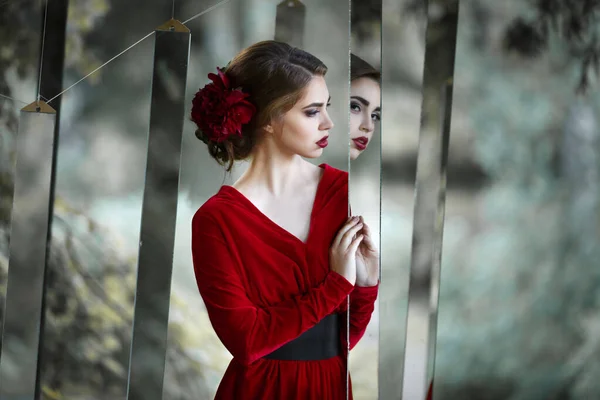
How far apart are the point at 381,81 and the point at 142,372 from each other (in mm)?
1114

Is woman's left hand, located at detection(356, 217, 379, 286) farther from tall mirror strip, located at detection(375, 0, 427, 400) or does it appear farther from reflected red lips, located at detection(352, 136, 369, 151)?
reflected red lips, located at detection(352, 136, 369, 151)

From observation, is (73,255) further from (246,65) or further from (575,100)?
(575,100)

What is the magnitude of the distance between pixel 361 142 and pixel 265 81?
0.33 m

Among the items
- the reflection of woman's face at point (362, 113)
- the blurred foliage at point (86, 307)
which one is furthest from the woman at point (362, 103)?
the blurred foliage at point (86, 307)

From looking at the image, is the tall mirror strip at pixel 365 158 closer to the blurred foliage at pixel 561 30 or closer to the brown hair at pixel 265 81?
the brown hair at pixel 265 81

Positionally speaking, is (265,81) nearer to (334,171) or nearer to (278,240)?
(334,171)

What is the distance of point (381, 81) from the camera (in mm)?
2307

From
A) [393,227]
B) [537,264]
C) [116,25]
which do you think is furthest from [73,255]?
[537,264]

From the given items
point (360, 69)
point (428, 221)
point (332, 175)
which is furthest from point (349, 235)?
point (360, 69)

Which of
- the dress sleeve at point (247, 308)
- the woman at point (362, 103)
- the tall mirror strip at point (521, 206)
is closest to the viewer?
the dress sleeve at point (247, 308)

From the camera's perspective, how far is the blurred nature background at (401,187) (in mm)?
2285

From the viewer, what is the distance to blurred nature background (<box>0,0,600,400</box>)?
2285mm

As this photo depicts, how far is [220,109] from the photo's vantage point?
2.22m

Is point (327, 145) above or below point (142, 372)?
above
